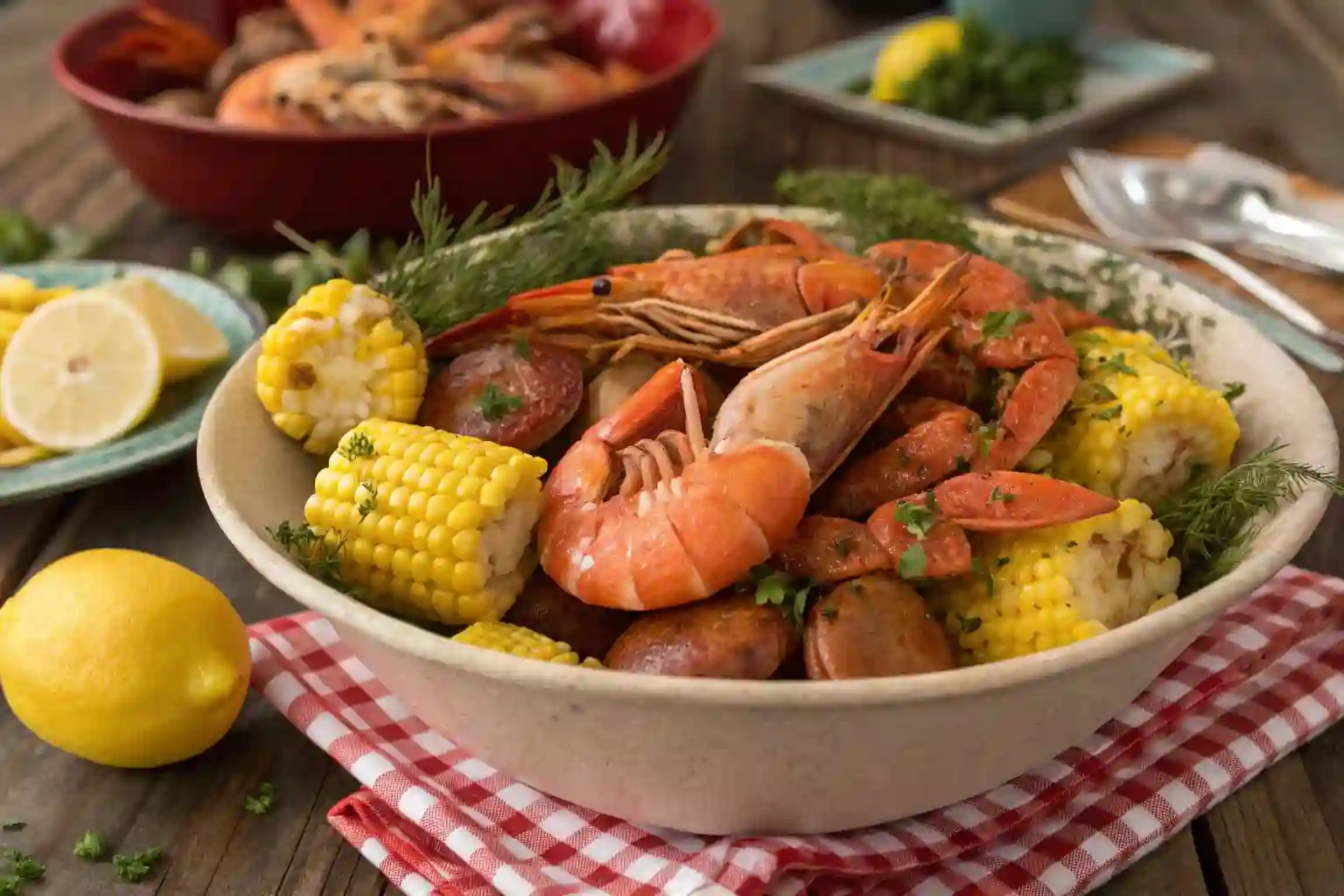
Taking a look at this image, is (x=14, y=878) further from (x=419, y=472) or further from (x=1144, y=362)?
(x=1144, y=362)

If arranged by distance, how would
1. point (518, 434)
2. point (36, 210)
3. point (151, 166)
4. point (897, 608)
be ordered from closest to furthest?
point (897, 608)
point (518, 434)
point (151, 166)
point (36, 210)

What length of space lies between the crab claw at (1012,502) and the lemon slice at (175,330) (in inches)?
34.3

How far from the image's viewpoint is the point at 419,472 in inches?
37.8

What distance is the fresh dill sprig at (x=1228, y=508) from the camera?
95cm

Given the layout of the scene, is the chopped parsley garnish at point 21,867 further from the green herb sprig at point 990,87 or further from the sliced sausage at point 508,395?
the green herb sprig at point 990,87

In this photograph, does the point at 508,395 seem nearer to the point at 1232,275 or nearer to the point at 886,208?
the point at 886,208


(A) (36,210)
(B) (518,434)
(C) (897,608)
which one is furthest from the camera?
(A) (36,210)

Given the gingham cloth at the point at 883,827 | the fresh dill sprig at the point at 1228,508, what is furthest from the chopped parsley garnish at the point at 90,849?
the fresh dill sprig at the point at 1228,508

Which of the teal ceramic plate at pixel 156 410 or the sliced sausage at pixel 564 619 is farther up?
the sliced sausage at pixel 564 619

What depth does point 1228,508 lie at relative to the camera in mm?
994

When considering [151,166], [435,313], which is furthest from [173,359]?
[151,166]

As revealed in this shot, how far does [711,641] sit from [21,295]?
3.37 ft

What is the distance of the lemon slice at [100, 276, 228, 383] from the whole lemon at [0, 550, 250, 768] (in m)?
0.46

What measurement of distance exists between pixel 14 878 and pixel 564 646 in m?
0.43
